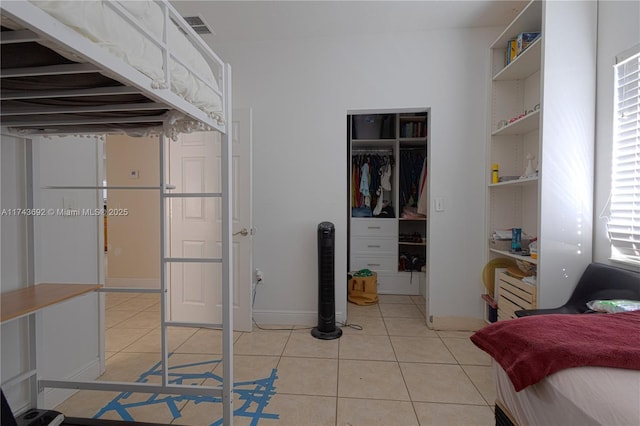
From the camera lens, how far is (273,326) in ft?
8.48

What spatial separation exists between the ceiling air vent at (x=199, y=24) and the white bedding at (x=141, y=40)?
160 cm

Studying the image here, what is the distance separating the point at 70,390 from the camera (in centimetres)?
166

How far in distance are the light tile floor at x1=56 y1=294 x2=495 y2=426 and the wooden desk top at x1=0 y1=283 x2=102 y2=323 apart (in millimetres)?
731

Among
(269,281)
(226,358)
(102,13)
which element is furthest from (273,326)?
(102,13)

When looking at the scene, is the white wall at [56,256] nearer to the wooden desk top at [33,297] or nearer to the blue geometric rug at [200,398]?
the wooden desk top at [33,297]

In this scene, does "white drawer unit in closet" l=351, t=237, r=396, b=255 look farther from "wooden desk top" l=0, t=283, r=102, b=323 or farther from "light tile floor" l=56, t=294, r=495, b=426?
"wooden desk top" l=0, t=283, r=102, b=323

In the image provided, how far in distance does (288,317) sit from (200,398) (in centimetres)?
109

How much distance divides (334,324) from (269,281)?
73 centimetres

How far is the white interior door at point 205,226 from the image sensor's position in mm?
2469

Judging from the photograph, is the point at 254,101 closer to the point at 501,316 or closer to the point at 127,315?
the point at 127,315

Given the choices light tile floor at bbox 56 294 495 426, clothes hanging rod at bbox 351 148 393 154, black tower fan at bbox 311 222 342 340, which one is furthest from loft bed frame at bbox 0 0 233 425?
clothes hanging rod at bbox 351 148 393 154

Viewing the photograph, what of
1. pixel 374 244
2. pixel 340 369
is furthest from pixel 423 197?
pixel 340 369

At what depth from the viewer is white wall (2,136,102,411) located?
1.36 meters

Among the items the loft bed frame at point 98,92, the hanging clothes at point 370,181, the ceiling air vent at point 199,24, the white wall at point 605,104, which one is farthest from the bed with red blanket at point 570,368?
the ceiling air vent at point 199,24
